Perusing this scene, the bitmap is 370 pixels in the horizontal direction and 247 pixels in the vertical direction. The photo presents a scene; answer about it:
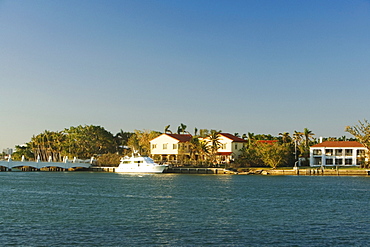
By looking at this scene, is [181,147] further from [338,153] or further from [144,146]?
[338,153]

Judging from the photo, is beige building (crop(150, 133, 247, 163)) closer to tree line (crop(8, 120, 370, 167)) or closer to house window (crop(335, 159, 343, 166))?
tree line (crop(8, 120, 370, 167))

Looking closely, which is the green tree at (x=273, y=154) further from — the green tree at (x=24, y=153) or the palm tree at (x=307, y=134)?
the green tree at (x=24, y=153)

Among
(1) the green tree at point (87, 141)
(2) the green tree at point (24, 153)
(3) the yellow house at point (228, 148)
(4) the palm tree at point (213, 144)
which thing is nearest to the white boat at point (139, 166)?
(4) the palm tree at point (213, 144)

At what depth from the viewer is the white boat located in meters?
117

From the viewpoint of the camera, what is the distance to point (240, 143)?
129125 mm

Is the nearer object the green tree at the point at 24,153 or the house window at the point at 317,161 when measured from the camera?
the house window at the point at 317,161

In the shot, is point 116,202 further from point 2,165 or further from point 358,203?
point 2,165

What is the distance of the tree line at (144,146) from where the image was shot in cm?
11500

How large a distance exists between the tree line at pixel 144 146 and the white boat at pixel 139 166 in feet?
32.9

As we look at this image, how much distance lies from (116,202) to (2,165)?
84331mm

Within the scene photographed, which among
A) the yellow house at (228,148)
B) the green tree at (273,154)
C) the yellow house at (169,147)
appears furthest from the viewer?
the yellow house at (169,147)

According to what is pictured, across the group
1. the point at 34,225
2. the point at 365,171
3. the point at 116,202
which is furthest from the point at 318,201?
the point at 365,171

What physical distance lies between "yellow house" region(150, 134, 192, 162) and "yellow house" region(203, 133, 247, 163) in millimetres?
6400

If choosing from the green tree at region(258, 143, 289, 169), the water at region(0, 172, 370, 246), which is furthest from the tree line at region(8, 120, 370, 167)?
the water at region(0, 172, 370, 246)
